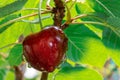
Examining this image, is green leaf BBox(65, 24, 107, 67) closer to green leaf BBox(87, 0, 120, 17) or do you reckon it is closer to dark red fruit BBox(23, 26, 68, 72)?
green leaf BBox(87, 0, 120, 17)

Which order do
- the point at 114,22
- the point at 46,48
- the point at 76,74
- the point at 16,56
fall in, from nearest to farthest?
the point at 46,48 < the point at 114,22 < the point at 76,74 < the point at 16,56

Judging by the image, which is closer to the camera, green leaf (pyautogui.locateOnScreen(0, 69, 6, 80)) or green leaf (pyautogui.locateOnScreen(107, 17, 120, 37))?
green leaf (pyautogui.locateOnScreen(107, 17, 120, 37))

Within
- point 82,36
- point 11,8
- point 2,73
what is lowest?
point 2,73

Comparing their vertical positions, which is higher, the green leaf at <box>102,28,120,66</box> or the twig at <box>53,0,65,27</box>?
the twig at <box>53,0,65,27</box>

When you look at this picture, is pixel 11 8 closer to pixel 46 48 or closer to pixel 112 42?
pixel 46 48

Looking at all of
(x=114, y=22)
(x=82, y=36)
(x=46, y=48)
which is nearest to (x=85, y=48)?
(x=82, y=36)

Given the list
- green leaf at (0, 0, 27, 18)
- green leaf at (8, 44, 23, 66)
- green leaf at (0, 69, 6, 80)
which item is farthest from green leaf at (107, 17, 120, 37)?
green leaf at (0, 69, 6, 80)
